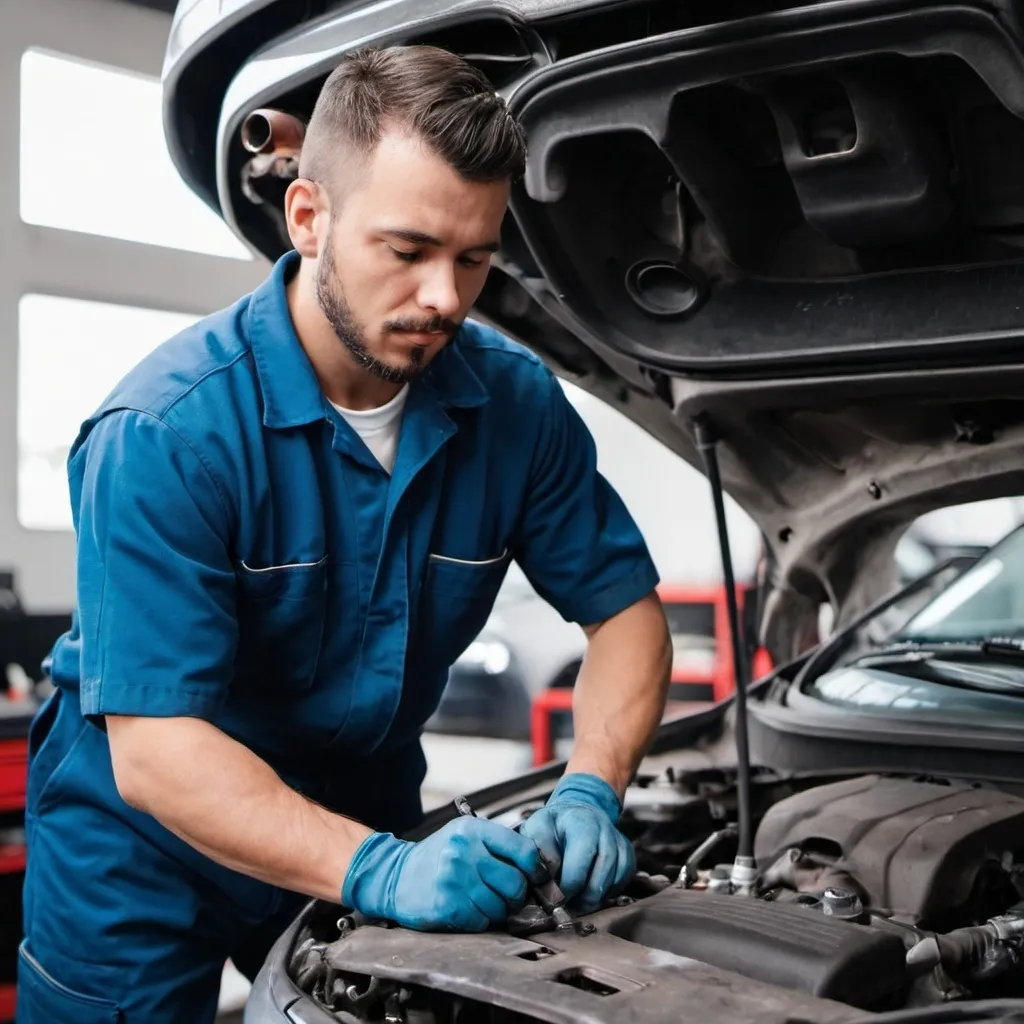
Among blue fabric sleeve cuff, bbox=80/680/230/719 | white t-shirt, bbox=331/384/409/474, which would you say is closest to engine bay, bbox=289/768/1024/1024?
blue fabric sleeve cuff, bbox=80/680/230/719

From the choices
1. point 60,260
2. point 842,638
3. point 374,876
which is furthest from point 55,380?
point 374,876

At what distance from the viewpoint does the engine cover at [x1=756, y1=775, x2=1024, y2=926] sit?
121 cm

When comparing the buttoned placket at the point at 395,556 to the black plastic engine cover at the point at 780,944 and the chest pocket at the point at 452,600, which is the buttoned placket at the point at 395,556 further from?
the black plastic engine cover at the point at 780,944

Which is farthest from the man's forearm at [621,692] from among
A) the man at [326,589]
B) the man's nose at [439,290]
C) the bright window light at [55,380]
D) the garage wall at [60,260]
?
the bright window light at [55,380]

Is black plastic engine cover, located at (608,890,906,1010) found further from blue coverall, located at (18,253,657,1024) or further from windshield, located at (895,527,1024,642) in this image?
windshield, located at (895,527,1024,642)

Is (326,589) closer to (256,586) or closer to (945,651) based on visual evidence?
(256,586)

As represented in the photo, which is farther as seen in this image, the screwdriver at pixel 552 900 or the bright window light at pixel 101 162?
the bright window light at pixel 101 162

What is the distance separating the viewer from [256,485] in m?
1.21

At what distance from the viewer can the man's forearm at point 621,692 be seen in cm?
133

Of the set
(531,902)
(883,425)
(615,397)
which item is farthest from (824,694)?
(531,902)

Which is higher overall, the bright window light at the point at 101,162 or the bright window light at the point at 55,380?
the bright window light at the point at 101,162

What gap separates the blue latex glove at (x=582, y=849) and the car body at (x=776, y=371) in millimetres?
28

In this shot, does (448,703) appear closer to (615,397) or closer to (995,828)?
(615,397)

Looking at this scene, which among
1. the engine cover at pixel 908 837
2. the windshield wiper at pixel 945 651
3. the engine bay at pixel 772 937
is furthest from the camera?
the windshield wiper at pixel 945 651
